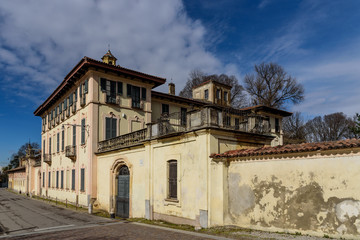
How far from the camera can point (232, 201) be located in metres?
11.2

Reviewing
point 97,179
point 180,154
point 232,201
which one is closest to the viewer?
point 232,201

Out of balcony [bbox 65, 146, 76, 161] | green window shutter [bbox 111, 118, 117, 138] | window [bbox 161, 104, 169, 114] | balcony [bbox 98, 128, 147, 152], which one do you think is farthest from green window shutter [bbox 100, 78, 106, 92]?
window [bbox 161, 104, 169, 114]

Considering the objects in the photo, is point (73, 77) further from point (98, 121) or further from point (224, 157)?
point (224, 157)

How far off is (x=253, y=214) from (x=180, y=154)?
4.23 m

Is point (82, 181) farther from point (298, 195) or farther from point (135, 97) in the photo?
point (298, 195)

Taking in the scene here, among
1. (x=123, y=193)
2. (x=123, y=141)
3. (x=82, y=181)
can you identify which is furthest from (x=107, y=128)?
(x=123, y=193)

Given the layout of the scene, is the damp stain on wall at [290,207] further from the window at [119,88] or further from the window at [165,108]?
the window at [165,108]

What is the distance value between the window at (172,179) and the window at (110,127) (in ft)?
28.9

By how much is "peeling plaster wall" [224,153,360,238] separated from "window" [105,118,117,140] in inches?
483

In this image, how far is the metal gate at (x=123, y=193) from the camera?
17453mm

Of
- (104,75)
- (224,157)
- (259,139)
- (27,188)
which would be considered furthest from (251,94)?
(27,188)

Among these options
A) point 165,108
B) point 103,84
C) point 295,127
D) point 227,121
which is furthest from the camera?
point 295,127

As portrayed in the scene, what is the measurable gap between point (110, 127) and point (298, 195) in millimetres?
15230

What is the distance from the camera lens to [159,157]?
14.5m
